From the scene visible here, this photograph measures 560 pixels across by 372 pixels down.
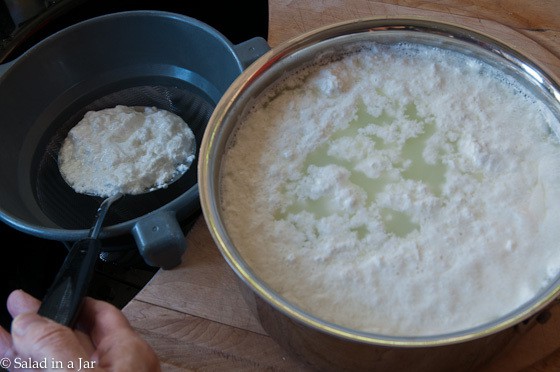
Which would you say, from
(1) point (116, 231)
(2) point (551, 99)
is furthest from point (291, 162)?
(2) point (551, 99)

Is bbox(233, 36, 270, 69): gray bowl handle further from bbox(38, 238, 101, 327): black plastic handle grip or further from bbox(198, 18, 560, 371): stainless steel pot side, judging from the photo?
bbox(38, 238, 101, 327): black plastic handle grip

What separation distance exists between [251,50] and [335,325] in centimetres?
63

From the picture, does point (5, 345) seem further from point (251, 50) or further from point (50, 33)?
point (50, 33)

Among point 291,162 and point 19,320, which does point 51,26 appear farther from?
point 19,320

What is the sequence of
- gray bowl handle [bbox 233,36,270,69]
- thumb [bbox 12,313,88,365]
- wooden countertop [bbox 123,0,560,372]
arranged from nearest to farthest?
1. thumb [bbox 12,313,88,365]
2. wooden countertop [bbox 123,0,560,372]
3. gray bowl handle [bbox 233,36,270,69]

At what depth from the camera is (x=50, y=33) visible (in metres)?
1.41

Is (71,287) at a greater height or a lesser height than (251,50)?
lesser

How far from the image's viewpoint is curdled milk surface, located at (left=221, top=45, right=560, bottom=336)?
2.40ft

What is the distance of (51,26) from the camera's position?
1.40 m

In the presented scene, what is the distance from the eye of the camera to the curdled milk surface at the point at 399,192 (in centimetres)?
Answer: 73

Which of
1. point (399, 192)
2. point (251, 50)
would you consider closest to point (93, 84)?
point (251, 50)

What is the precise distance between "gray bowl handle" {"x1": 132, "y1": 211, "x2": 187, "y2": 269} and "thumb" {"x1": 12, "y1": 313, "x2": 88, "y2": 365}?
24 cm

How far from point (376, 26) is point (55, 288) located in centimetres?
66

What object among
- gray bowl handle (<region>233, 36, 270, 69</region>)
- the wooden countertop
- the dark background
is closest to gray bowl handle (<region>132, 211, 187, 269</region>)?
the wooden countertop
